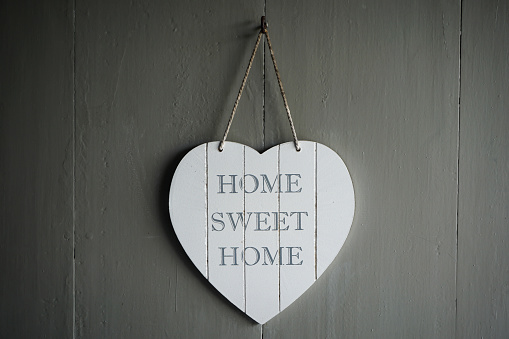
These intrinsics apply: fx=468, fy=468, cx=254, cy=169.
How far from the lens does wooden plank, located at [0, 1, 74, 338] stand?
1.10m

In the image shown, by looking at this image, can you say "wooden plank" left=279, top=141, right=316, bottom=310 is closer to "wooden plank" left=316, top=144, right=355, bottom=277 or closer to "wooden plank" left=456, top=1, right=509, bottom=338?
"wooden plank" left=316, top=144, right=355, bottom=277

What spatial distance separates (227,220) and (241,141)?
19 centimetres

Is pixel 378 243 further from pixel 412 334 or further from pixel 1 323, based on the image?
pixel 1 323

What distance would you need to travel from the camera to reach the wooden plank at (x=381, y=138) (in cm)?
111

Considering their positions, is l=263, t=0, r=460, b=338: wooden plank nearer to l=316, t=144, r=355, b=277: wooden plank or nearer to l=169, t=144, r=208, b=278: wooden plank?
l=316, t=144, r=355, b=277: wooden plank

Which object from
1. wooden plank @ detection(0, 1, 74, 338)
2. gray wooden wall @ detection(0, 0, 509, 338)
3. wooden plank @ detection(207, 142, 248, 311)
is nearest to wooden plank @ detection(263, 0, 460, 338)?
gray wooden wall @ detection(0, 0, 509, 338)

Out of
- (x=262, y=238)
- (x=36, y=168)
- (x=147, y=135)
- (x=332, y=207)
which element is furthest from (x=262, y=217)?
(x=36, y=168)

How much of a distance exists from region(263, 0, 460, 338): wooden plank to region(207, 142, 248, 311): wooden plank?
0.37ft

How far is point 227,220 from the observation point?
1099 mm

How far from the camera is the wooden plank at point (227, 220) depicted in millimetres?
1092

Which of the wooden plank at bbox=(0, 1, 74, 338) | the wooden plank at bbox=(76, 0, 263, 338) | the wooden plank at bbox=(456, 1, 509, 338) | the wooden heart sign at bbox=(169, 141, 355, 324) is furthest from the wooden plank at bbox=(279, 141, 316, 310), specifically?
the wooden plank at bbox=(0, 1, 74, 338)

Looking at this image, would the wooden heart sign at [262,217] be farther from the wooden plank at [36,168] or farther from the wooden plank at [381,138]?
the wooden plank at [36,168]

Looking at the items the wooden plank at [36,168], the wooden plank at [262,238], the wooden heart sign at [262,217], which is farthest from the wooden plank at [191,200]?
the wooden plank at [36,168]

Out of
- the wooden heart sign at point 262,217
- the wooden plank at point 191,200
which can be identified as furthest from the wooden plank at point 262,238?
the wooden plank at point 191,200
